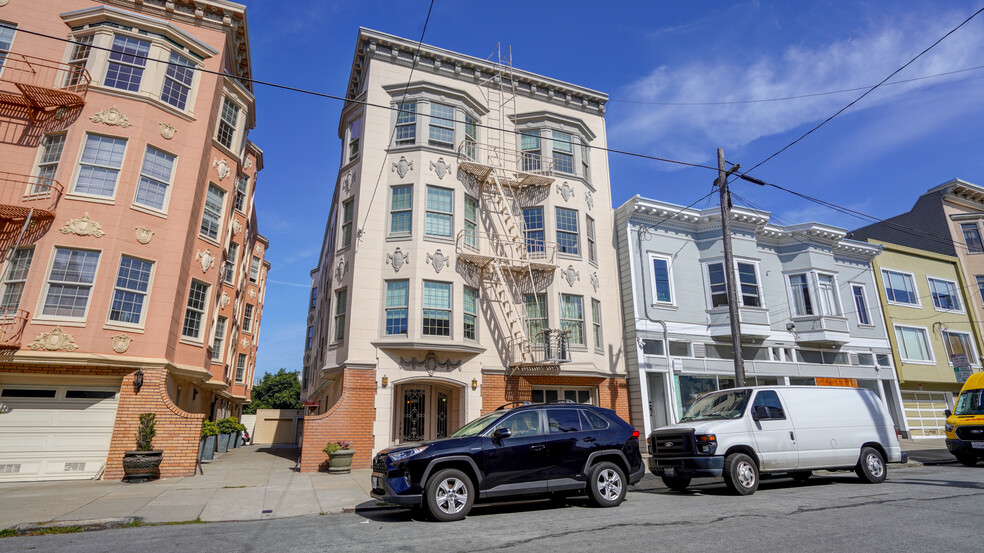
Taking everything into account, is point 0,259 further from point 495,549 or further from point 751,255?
point 751,255

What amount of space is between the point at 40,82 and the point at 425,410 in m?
15.7

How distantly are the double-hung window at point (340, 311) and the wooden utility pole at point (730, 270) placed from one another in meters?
12.4

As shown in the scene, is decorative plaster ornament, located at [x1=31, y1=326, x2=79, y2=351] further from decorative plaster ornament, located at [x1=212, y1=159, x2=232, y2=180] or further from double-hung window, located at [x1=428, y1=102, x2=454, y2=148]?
double-hung window, located at [x1=428, y1=102, x2=454, y2=148]

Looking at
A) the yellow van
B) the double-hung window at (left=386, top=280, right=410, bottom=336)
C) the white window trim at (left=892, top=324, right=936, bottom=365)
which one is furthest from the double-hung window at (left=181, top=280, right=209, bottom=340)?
the white window trim at (left=892, top=324, right=936, bottom=365)

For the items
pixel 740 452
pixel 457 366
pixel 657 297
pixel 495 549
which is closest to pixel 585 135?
pixel 657 297

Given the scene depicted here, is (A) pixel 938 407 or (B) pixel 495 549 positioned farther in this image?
(A) pixel 938 407

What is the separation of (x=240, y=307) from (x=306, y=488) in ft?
71.3

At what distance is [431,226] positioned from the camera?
1869cm

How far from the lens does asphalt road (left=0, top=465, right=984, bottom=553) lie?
19.8ft

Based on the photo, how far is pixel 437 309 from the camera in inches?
701

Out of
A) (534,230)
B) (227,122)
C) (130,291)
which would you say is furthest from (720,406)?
(227,122)

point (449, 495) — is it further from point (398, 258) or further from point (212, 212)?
point (212, 212)

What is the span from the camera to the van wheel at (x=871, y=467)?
11.2 metres

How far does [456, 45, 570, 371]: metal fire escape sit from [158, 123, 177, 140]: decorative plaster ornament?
957cm
